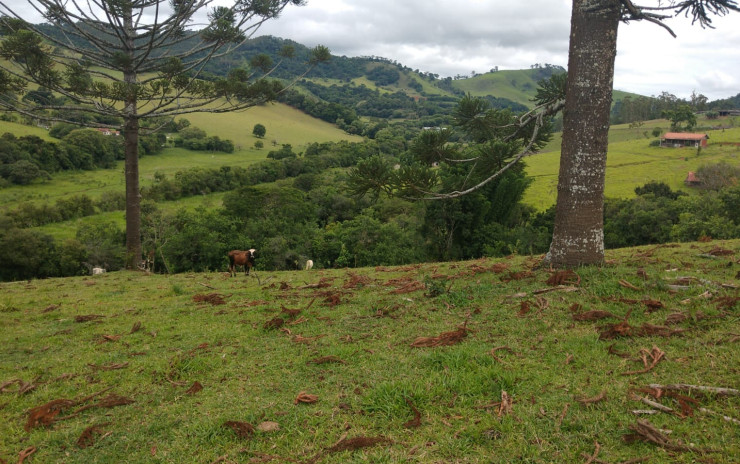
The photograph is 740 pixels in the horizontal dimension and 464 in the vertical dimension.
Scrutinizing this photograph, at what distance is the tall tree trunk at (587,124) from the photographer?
614 cm

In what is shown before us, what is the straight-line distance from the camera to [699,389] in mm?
2934

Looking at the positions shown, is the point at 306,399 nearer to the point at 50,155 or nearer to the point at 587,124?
the point at 587,124

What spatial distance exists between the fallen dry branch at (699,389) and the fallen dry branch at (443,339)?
5.76 ft

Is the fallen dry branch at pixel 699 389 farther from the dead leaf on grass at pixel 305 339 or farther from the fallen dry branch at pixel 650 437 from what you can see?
the dead leaf on grass at pixel 305 339

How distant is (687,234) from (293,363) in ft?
97.1

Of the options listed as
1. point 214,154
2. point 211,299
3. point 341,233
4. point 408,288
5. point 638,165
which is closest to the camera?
point 408,288

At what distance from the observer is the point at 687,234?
83.6 feet

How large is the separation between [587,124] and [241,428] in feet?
20.2

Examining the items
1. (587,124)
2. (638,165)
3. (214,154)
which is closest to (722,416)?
(587,124)

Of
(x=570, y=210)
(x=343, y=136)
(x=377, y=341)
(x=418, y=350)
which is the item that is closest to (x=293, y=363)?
(x=377, y=341)

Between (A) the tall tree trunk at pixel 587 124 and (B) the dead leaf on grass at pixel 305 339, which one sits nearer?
(B) the dead leaf on grass at pixel 305 339

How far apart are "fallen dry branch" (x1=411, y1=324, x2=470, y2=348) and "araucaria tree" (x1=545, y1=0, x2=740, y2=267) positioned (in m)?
3.01

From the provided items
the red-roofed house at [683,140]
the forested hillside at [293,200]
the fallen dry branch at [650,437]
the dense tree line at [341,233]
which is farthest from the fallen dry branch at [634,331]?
the red-roofed house at [683,140]

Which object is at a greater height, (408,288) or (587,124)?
(587,124)
